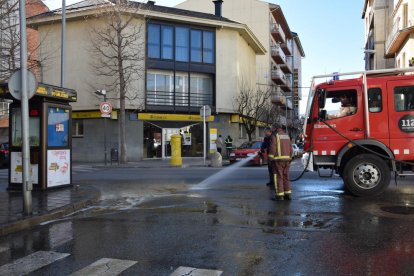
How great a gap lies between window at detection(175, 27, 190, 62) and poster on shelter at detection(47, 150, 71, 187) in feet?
69.9

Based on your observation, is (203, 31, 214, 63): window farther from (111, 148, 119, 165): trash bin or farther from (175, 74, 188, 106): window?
(111, 148, 119, 165): trash bin

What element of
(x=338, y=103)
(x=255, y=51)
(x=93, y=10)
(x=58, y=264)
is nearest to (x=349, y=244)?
(x=58, y=264)

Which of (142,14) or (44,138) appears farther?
(142,14)

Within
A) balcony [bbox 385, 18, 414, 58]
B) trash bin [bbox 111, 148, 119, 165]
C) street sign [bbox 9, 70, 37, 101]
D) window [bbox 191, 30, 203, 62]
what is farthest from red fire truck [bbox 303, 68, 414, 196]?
window [bbox 191, 30, 203, 62]

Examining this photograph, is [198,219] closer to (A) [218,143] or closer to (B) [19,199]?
(B) [19,199]

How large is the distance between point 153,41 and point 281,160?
24.0 metres

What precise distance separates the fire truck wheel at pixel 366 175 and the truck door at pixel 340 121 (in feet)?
1.73

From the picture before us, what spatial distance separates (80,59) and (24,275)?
29314mm

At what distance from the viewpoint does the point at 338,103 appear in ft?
35.3

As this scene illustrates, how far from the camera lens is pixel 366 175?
10.3 meters

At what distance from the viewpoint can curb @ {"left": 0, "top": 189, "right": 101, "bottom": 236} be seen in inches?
288

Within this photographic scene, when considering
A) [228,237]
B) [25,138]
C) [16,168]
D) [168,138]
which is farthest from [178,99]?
[228,237]

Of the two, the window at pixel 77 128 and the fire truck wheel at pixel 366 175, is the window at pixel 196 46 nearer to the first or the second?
Answer: the window at pixel 77 128

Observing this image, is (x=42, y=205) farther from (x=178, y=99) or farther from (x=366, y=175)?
(x=178, y=99)
